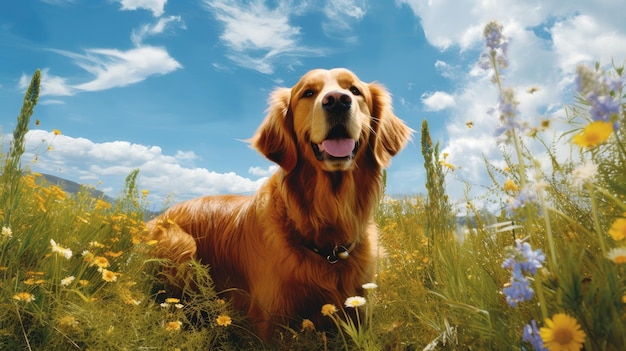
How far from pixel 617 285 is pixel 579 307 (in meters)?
0.11

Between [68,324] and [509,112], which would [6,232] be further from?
[509,112]

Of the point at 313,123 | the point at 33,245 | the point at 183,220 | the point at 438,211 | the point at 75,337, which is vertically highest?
the point at 313,123

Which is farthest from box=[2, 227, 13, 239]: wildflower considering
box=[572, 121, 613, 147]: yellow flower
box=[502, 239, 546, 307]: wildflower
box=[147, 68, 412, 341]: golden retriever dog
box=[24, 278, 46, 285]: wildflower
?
box=[572, 121, 613, 147]: yellow flower

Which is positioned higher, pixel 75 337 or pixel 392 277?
pixel 392 277

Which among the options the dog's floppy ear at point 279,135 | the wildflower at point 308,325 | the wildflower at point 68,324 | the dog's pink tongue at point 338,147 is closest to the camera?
the wildflower at point 68,324

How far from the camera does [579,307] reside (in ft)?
3.87

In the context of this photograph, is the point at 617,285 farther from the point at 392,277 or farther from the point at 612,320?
the point at 392,277

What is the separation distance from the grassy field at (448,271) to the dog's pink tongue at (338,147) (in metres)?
0.50

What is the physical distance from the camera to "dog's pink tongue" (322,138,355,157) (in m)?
3.17

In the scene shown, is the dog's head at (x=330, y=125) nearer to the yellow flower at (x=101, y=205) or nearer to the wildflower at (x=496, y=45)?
the yellow flower at (x=101, y=205)

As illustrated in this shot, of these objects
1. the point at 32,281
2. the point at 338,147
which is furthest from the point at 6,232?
the point at 338,147

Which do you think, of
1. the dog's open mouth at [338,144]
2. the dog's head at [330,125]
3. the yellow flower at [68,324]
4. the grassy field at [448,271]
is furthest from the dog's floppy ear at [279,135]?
the yellow flower at [68,324]

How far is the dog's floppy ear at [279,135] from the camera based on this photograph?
354 centimetres

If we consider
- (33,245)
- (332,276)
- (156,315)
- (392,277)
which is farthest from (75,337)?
(392,277)
